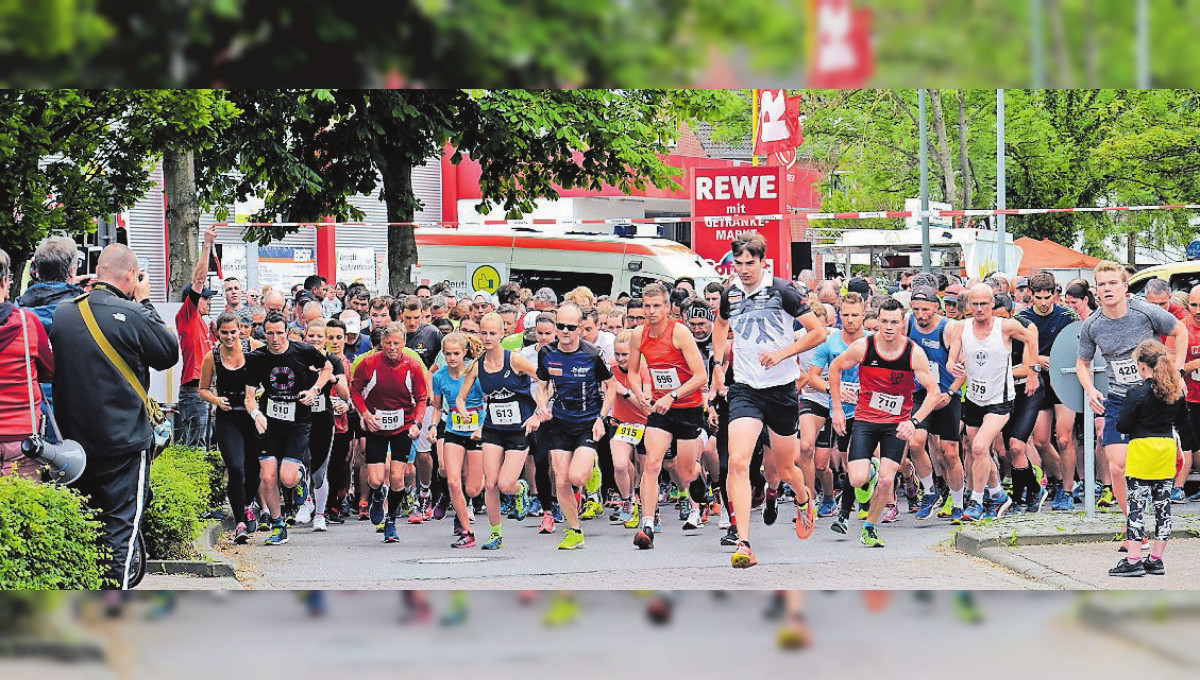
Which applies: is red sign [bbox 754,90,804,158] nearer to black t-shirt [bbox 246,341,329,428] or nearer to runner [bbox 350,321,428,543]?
runner [bbox 350,321,428,543]

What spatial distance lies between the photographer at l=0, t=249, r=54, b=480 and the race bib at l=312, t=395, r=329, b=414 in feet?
17.5

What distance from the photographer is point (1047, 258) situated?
1500 inches

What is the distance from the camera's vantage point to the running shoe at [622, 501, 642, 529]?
14.3 meters

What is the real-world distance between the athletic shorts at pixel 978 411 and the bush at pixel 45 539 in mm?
7634

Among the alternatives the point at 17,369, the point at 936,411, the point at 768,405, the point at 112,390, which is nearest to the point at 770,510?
the point at 936,411

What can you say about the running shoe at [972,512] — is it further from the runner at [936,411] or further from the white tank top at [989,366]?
the white tank top at [989,366]

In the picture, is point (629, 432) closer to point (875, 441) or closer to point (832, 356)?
point (832, 356)

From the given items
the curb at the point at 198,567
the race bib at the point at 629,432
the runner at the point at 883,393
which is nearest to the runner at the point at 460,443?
the race bib at the point at 629,432

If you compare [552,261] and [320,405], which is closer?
[320,405]

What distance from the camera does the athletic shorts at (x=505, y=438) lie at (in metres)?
12.7

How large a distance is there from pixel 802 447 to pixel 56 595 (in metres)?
7.60
